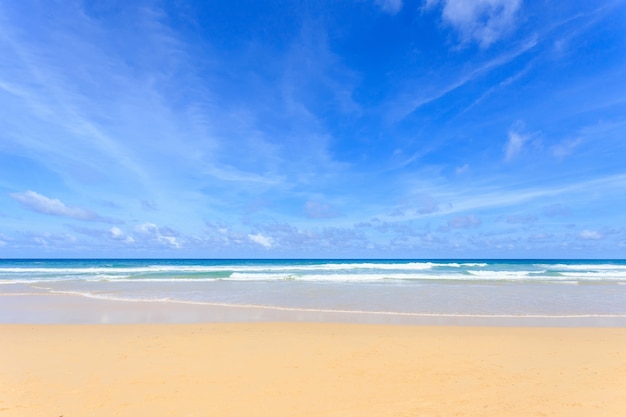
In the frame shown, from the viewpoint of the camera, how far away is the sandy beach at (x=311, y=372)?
438cm

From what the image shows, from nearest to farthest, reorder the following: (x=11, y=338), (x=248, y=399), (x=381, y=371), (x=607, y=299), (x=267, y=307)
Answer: (x=248, y=399) → (x=381, y=371) → (x=11, y=338) → (x=267, y=307) → (x=607, y=299)

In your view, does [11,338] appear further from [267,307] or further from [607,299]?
[607,299]

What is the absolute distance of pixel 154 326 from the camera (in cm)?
923

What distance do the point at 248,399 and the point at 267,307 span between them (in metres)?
8.14

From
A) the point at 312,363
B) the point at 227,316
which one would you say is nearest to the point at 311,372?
the point at 312,363

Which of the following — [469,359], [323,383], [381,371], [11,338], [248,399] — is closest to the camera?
[248,399]

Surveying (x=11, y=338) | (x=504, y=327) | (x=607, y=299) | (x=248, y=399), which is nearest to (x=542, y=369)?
(x=504, y=327)

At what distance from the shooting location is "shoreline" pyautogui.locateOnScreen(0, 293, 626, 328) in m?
9.93

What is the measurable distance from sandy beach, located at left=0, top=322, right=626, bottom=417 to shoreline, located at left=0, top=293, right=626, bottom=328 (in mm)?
1306

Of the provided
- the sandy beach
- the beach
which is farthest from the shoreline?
the sandy beach

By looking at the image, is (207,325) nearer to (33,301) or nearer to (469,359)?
(469,359)

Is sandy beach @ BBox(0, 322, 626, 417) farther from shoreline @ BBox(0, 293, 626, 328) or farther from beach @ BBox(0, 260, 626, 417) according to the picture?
shoreline @ BBox(0, 293, 626, 328)

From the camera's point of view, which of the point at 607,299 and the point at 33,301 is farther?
the point at 607,299

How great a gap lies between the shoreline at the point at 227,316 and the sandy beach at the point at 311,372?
1.31 m
